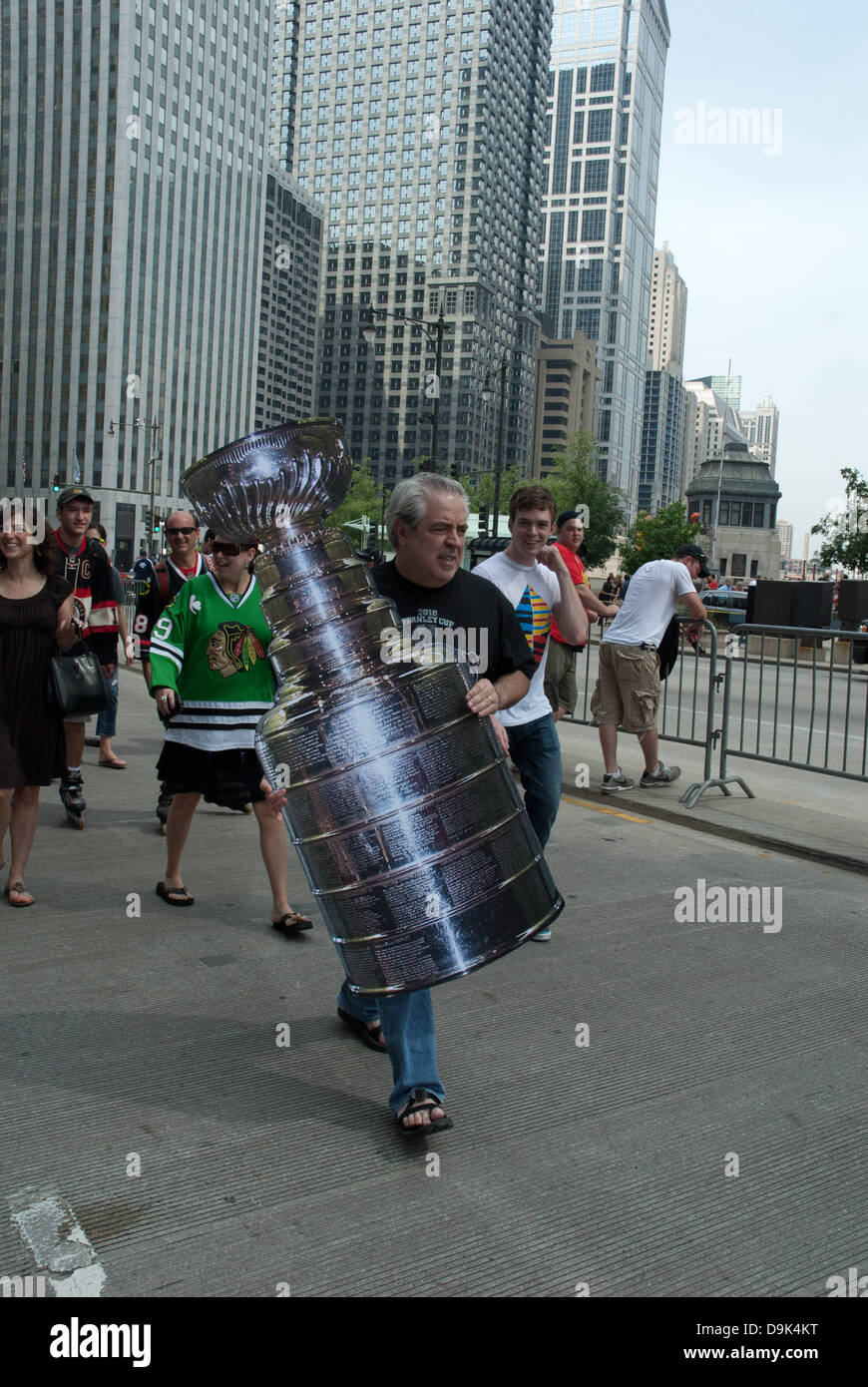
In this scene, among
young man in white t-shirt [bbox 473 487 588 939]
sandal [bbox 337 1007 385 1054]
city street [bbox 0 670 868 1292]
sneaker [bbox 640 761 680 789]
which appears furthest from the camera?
sneaker [bbox 640 761 680 789]

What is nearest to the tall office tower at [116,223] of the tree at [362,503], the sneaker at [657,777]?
the tree at [362,503]

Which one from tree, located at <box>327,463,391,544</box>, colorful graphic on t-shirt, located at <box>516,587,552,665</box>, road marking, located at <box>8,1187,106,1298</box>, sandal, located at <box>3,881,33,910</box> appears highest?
tree, located at <box>327,463,391,544</box>

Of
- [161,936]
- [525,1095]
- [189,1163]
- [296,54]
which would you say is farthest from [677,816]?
[296,54]

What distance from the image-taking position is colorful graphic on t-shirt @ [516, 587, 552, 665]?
5641mm

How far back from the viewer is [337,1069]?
12.5 feet

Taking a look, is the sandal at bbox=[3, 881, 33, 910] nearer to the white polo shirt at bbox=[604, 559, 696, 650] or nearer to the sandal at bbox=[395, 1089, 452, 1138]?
the sandal at bbox=[395, 1089, 452, 1138]

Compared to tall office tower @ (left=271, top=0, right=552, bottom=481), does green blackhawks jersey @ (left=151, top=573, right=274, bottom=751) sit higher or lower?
lower

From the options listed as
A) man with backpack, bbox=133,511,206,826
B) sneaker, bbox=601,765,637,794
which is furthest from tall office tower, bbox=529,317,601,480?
man with backpack, bbox=133,511,206,826

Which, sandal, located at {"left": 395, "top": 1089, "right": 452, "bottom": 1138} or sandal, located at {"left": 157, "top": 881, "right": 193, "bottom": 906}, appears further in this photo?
sandal, located at {"left": 157, "top": 881, "right": 193, "bottom": 906}

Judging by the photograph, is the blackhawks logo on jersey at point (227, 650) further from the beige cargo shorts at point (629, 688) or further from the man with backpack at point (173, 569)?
the beige cargo shorts at point (629, 688)

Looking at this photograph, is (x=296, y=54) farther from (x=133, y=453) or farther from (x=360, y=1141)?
(x=360, y=1141)

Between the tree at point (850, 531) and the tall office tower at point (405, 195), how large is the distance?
11748 cm

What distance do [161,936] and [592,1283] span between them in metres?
3.01

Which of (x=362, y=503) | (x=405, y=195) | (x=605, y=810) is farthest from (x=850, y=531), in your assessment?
(x=405, y=195)
